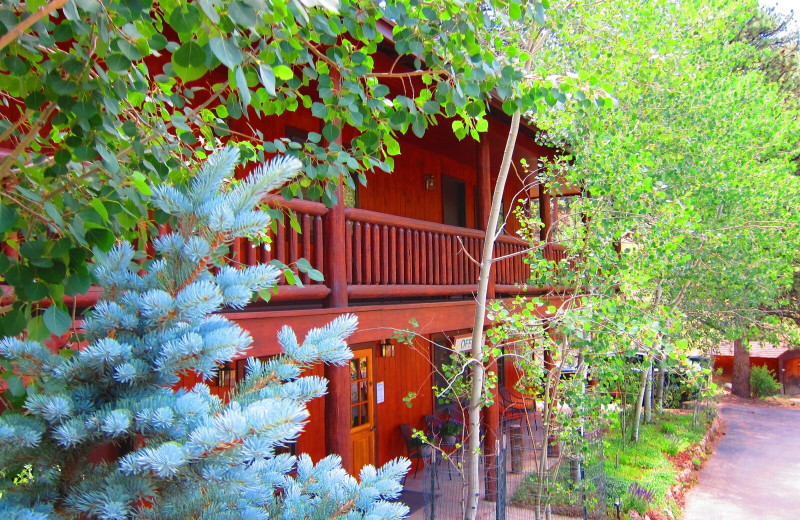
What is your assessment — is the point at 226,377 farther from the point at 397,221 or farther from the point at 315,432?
the point at 397,221

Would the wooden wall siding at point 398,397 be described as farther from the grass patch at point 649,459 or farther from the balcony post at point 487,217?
the grass patch at point 649,459

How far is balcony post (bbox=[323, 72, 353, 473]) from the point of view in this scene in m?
6.10

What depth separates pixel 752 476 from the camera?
44.6 feet

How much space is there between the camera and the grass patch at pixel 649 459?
10.2 metres

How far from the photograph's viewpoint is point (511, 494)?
9992mm

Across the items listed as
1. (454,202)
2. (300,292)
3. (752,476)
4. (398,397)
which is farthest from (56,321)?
(752,476)

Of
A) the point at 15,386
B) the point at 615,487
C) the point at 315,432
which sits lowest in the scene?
the point at 615,487

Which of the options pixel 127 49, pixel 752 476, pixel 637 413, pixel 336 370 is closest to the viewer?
pixel 127 49

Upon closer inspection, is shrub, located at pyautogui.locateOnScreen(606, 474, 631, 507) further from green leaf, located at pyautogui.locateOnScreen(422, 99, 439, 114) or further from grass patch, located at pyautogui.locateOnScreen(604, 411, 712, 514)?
green leaf, located at pyautogui.locateOnScreen(422, 99, 439, 114)

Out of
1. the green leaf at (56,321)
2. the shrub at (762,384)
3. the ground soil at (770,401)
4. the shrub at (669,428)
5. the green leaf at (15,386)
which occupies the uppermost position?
the green leaf at (56,321)

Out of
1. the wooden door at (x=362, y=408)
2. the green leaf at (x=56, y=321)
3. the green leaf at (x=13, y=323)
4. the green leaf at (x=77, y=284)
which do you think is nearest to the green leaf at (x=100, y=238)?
the green leaf at (x=77, y=284)

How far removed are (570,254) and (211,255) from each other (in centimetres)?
673

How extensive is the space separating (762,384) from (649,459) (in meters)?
17.0

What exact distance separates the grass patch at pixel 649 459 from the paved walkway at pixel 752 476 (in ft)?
1.93
